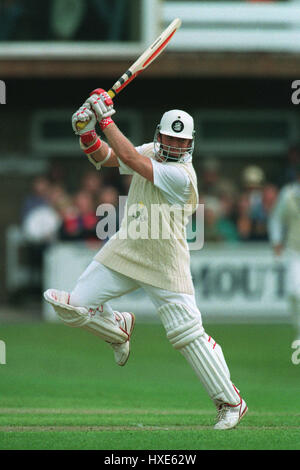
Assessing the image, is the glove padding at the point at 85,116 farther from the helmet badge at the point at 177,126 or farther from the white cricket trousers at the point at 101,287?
the white cricket trousers at the point at 101,287

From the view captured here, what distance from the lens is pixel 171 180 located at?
271 inches

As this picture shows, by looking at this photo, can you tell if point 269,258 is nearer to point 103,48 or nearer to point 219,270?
point 219,270

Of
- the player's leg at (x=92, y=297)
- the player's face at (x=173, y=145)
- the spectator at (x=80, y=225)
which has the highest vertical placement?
the player's face at (x=173, y=145)

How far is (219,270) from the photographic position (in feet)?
50.7

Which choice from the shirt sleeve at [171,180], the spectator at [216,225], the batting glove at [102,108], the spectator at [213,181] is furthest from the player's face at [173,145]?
the spectator at [213,181]

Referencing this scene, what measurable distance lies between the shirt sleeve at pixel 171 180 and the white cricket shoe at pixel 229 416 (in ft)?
4.73

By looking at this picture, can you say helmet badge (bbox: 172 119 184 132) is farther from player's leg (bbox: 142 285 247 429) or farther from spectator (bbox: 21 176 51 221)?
spectator (bbox: 21 176 51 221)

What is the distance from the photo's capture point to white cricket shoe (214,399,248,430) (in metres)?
6.79

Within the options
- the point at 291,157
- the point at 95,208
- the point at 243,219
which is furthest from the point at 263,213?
the point at 95,208

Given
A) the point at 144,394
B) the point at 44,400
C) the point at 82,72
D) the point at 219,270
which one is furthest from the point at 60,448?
the point at 82,72

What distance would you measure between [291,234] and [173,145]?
17.9ft

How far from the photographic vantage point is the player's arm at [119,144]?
A: 268 inches

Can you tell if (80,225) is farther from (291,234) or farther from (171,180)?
(171,180)

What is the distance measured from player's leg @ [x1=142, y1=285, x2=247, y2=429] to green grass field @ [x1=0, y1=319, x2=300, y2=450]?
0.15 m
